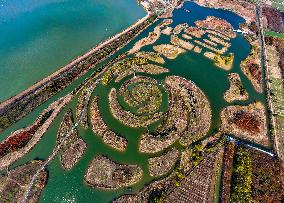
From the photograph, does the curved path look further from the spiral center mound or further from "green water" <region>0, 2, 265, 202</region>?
the spiral center mound

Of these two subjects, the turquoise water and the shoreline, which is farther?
the turquoise water

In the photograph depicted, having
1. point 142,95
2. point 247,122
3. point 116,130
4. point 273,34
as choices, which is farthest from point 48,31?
Answer: point 273,34

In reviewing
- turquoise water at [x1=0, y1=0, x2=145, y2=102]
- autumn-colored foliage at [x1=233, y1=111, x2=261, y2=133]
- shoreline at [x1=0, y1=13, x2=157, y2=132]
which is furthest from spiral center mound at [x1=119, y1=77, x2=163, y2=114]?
turquoise water at [x1=0, y1=0, x2=145, y2=102]

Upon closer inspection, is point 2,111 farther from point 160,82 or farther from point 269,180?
point 269,180

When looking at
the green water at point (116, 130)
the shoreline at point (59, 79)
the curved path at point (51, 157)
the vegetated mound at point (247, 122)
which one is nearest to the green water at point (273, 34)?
the green water at point (116, 130)

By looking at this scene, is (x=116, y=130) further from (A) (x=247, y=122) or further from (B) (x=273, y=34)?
(B) (x=273, y=34)

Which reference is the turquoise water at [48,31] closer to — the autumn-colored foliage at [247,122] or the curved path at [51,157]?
the curved path at [51,157]
